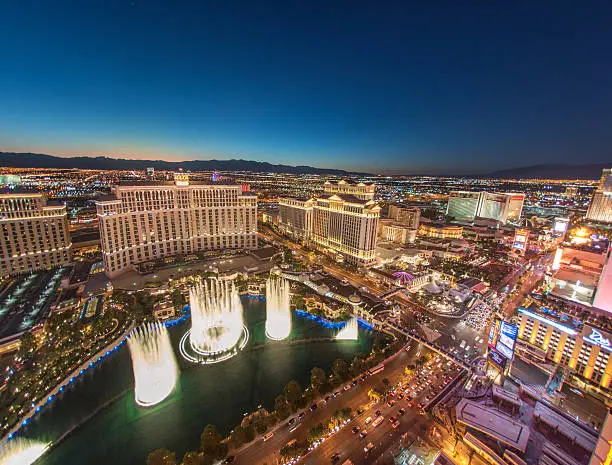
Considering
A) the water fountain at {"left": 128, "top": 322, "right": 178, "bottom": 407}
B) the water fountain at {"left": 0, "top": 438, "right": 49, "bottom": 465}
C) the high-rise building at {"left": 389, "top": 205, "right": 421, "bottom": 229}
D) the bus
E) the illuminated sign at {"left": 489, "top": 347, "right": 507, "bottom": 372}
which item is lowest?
the water fountain at {"left": 0, "top": 438, "right": 49, "bottom": 465}

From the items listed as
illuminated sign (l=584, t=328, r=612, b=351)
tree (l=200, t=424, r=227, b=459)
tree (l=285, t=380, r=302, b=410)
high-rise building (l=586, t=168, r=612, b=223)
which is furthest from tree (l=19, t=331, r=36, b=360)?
high-rise building (l=586, t=168, r=612, b=223)

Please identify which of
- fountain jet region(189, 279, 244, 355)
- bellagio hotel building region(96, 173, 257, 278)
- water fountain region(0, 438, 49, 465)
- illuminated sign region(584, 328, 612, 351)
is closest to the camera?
water fountain region(0, 438, 49, 465)

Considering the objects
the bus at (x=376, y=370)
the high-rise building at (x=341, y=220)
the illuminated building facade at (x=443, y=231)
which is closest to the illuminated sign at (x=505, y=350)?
the bus at (x=376, y=370)

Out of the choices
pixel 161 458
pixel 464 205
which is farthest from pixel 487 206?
pixel 161 458

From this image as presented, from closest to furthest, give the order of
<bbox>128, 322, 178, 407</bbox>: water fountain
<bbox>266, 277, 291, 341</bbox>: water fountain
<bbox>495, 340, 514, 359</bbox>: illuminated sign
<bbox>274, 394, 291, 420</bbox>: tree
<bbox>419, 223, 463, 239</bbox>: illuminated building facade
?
<bbox>274, 394, 291, 420</bbox>: tree → <bbox>128, 322, 178, 407</bbox>: water fountain → <bbox>495, 340, 514, 359</bbox>: illuminated sign → <bbox>266, 277, 291, 341</bbox>: water fountain → <bbox>419, 223, 463, 239</bbox>: illuminated building facade

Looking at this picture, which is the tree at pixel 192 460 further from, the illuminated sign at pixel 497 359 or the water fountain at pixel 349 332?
the illuminated sign at pixel 497 359

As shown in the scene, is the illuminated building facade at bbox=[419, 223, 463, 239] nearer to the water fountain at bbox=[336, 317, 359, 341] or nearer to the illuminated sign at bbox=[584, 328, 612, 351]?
the illuminated sign at bbox=[584, 328, 612, 351]

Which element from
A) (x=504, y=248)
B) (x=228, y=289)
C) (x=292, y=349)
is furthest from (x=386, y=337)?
(x=504, y=248)
